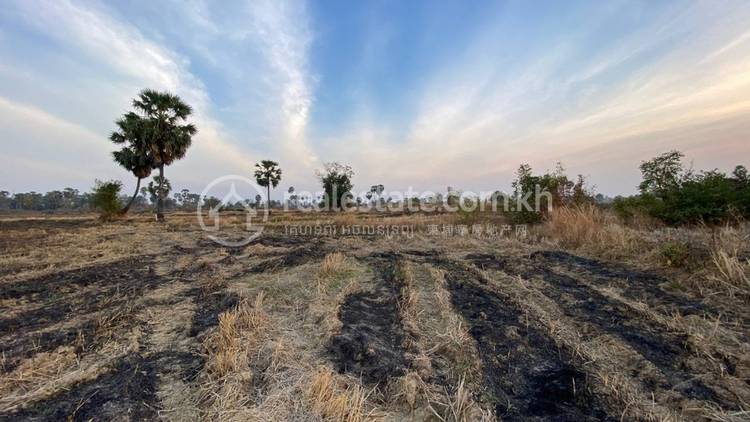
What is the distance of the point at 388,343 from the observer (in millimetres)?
2988

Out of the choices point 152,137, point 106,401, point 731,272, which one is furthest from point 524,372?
point 152,137

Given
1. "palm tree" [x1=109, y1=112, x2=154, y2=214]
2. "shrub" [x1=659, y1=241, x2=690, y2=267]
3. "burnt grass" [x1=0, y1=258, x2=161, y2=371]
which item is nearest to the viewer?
"burnt grass" [x1=0, y1=258, x2=161, y2=371]

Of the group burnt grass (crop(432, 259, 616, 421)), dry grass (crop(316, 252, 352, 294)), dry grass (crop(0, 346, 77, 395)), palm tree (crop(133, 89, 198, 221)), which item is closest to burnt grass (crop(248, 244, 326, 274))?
dry grass (crop(316, 252, 352, 294))

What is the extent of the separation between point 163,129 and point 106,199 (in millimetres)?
6597

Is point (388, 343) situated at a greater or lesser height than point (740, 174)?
lesser

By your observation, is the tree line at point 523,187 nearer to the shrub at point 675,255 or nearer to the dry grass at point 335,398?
the shrub at point 675,255

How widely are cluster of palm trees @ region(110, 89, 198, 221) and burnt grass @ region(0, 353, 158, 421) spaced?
24.4 metres

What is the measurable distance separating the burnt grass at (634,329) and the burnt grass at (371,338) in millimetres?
2015

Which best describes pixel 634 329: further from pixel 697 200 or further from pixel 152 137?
pixel 152 137

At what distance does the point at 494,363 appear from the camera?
261cm

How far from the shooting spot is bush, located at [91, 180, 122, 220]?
21.2m

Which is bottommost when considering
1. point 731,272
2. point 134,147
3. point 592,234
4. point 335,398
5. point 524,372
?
point 524,372

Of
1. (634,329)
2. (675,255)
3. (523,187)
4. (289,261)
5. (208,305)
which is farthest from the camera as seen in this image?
(523,187)

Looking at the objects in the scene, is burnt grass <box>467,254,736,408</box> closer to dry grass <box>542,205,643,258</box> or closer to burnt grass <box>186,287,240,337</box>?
dry grass <box>542,205,643,258</box>
